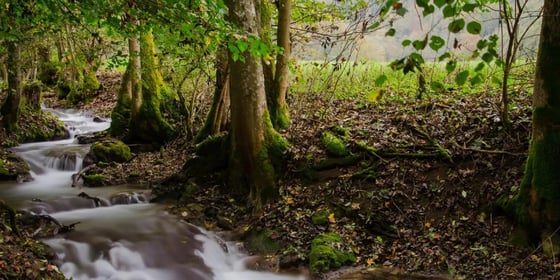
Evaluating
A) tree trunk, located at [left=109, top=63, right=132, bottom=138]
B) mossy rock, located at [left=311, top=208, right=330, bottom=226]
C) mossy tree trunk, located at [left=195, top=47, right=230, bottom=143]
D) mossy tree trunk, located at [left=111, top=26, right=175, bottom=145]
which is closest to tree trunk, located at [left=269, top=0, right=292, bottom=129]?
mossy tree trunk, located at [left=195, top=47, right=230, bottom=143]

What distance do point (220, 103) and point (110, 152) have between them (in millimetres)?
3859

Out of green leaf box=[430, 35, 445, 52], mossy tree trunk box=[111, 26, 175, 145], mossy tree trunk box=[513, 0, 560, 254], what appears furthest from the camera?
mossy tree trunk box=[111, 26, 175, 145]

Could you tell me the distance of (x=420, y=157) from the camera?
708 cm

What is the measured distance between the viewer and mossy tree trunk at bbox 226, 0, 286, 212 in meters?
7.99

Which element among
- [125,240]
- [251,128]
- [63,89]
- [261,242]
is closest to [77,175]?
[125,240]

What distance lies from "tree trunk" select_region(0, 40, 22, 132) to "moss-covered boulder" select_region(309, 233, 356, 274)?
37.2 ft

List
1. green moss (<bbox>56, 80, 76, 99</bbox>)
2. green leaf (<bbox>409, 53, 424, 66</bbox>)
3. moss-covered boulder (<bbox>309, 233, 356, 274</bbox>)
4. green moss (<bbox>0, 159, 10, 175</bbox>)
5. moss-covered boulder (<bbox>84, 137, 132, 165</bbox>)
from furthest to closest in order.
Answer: green moss (<bbox>56, 80, 76, 99</bbox>), moss-covered boulder (<bbox>84, 137, 132, 165</bbox>), green moss (<bbox>0, 159, 10, 175</bbox>), moss-covered boulder (<bbox>309, 233, 356, 274</bbox>), green leaf (<bbox>409, 53, 424, 66</bbox>)

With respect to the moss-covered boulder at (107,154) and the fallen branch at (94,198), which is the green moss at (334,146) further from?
the moss-covered boulder at (107,154)

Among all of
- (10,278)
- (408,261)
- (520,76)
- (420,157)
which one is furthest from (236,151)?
(520,76)

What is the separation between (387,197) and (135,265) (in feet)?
13.4

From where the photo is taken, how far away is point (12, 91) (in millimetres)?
14008

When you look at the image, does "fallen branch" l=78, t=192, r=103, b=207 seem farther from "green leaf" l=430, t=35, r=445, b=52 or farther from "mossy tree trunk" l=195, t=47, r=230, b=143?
"green leaf" l=430, t=35, r=445, b=52

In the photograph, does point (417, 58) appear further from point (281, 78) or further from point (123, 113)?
point (123, 113)

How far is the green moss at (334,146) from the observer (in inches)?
312
